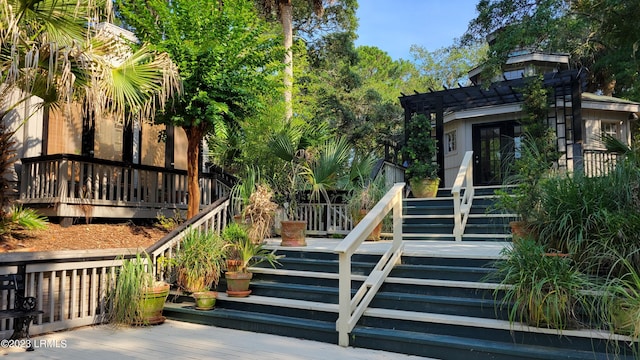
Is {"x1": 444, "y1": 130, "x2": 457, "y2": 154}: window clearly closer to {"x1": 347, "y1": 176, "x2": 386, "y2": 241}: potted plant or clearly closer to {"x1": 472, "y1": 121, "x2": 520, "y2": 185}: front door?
{"x1": 472, "y1": 121, "x2": 520, "y2": 185}: front door

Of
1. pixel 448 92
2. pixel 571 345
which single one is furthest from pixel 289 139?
A: pixel 571 345

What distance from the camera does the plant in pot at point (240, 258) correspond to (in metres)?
6.12

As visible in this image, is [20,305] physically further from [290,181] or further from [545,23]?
[545,23]

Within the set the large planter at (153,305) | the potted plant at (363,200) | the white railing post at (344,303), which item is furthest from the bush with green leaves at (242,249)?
the potted plant at (363,200)

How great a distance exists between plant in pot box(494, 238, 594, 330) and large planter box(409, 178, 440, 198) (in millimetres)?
5964

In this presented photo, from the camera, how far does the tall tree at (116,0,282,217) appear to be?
25.1 feet

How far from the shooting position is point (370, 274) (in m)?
5.62

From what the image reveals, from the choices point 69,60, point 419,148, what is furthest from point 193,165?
point 419,148

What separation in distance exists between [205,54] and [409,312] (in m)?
5.26

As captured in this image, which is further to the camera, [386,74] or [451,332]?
[386,74]

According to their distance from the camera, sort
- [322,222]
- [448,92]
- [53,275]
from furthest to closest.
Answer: [448,92] < [322,222] < [53,275]

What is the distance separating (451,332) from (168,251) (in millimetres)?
4067

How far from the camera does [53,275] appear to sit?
17.7ft

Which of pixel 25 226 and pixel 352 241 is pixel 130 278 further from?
pixel 25 226
